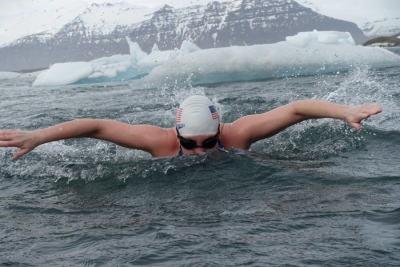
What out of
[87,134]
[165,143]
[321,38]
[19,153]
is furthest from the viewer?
[321,38]

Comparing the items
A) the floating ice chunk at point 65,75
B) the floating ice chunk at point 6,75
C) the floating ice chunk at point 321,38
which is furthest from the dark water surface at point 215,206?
the floating ice chunk at point 6,75

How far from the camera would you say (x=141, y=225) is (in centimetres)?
367

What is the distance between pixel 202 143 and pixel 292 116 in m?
0.87

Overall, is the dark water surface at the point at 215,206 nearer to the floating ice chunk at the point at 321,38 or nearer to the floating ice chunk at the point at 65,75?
the floating ice chunk at the point at 321,38

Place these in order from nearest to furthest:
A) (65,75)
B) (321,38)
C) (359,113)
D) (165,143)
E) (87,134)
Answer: (359,113)
(87,134)
(165,143)
(321,38)
(65,75)

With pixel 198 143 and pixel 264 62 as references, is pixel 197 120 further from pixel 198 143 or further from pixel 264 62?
pixel 264 62

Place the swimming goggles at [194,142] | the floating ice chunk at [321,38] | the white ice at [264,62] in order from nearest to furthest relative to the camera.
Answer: the swimming goggles at [194,142] → the white ice at [264,62] → the floating ice chunk at [321,38]

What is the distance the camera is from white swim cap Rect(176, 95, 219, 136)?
506 cm

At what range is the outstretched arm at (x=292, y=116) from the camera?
403 cm

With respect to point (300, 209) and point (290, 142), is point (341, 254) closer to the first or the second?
point (300, 209)

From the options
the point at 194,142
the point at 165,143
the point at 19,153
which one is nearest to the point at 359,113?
the point at 194,142

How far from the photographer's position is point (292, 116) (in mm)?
4871

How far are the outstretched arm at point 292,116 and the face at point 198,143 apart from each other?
1.03ft

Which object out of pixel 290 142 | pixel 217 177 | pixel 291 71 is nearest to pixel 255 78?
pixel 291 71
